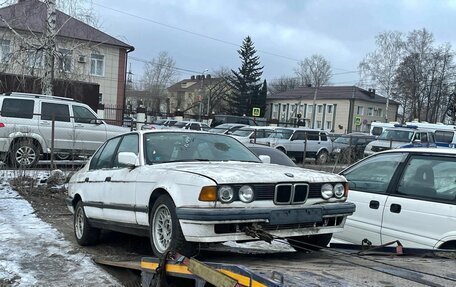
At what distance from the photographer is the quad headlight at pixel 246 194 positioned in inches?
175

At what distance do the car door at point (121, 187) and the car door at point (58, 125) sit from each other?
805cm

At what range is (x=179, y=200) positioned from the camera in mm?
4523

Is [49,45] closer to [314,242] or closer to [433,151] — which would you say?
[314,242]

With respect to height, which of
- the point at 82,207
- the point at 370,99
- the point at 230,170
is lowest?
the point at 82,207

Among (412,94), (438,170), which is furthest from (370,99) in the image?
(438,170)

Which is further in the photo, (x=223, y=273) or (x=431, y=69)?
(x=431, y=69)

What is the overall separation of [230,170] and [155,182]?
79 cm

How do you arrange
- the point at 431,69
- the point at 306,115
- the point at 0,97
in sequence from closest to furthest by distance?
1. the point at 0,97
2. the point at 431,69
3. the point at 306,115

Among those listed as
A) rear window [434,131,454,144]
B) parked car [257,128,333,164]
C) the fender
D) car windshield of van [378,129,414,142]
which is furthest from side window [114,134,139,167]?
rear window [434,131,454,144]

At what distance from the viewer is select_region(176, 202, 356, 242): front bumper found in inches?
170

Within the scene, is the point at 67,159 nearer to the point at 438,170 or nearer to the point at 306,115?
the point at 438,170

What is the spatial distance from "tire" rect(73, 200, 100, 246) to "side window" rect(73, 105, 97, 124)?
25.8 feet

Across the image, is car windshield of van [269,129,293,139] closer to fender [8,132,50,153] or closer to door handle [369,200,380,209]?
fender [8,132,50,153]

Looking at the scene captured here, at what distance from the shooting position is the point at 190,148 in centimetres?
575
